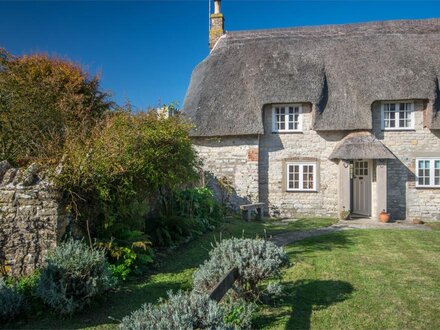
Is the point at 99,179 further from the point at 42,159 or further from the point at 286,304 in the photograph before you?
the point at 286,304

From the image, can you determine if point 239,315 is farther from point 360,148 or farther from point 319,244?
point 360,148

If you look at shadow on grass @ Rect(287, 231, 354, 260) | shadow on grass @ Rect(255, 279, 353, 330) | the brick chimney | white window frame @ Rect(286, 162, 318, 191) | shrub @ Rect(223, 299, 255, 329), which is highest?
the brick chimney

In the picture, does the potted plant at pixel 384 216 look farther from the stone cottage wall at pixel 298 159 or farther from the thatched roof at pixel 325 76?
the thatched roof at pixel 325 76

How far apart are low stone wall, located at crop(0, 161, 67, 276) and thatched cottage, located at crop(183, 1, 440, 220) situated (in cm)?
887

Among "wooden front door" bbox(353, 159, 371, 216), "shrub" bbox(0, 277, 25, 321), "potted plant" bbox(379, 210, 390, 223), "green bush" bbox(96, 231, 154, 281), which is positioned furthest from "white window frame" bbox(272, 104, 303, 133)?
"shrub" bbox(0, 277, 25, 321)

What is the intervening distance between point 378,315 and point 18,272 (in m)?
5.85

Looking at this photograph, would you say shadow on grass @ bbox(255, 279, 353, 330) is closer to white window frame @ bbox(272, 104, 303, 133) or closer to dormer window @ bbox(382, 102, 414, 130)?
white window frame @ bbox(272, 104, 303, 133)

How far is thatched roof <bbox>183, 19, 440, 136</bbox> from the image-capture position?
46.3ft

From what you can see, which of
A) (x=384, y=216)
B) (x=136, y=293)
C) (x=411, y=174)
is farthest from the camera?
(x=411, y=174)

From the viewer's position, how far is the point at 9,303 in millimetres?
4418

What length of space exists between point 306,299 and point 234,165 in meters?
10.3

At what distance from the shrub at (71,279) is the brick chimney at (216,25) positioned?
56.5 ft

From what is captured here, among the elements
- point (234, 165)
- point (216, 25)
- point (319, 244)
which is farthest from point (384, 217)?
point (216, 25)

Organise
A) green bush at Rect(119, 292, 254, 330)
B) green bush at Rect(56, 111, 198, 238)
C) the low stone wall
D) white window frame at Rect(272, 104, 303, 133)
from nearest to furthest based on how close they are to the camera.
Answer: green bush at Rect(119, 292, 254, 330), the low stone wall, green bush at Rect(56, 111, 198, 238), white window frame at Rect(272, 104, 303, 133)
